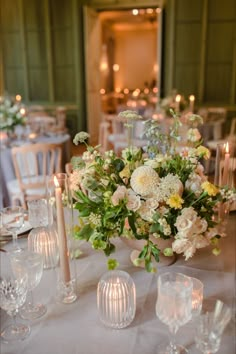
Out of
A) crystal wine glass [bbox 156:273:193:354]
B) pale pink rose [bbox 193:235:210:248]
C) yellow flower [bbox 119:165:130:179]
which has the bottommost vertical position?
crystal wine glass [bbox 156:273:193:354]

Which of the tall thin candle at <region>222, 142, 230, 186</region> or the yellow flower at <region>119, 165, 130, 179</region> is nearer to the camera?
the yellow flower at <region>119, 165, 130, 179</region>

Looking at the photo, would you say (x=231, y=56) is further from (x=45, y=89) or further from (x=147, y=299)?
(x=147, y=299)

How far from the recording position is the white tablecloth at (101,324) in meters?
0.95

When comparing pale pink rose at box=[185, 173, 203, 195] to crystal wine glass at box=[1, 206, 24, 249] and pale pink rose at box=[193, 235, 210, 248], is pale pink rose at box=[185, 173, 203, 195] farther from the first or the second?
crystal wine glass at box=[1, 206, 24, 249]

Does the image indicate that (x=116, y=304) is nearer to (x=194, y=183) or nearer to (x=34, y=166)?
(x=194, y=183)

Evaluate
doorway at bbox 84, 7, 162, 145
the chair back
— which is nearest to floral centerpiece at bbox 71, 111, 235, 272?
the chair back

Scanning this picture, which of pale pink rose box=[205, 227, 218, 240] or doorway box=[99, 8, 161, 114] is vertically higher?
doorway box=[99, 8, 161, 114]

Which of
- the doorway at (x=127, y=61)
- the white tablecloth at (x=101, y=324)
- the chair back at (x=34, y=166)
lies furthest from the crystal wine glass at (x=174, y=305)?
the doorway at (x=127, y=61)

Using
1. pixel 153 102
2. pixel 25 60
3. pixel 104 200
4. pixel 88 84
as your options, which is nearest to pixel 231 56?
pixel 153 102

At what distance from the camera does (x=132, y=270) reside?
1.33 meters

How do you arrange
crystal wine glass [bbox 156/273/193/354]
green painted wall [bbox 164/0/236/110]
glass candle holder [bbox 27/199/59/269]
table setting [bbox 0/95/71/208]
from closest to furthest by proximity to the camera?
crystal wine glass [bbox 156/273/193/354] < glass candle holder [bbox 27/199/59/269] < table setting [bbox 0/95/71/208] < green painted wall [bbox 164/0/236/110]

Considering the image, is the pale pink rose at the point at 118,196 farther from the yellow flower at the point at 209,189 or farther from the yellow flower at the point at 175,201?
the yellow flower at the point at 209,189

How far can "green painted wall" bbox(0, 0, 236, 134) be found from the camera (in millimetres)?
6605

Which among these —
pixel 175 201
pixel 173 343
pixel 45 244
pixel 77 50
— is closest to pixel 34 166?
pixel 45 244
